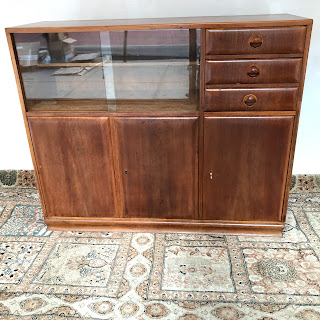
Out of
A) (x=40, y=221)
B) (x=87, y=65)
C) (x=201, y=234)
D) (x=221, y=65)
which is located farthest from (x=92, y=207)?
(x=221, y=65)

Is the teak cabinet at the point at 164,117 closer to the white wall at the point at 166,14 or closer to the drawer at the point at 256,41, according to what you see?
the drawer at the point at 256,41

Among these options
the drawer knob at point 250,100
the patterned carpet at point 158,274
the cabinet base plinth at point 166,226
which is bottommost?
the patterned carpet at point 158,274

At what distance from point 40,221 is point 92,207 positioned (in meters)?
0.38

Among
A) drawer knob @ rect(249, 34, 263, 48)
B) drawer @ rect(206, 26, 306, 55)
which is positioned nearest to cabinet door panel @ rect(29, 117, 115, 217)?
drawer @ rect(206, 26, 306, 55)

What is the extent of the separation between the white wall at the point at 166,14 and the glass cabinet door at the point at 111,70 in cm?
38

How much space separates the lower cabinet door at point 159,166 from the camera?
1812 mm

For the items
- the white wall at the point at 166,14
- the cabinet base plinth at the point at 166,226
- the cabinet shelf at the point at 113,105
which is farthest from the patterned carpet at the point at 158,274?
the cabinet shelf at the point at 113,105

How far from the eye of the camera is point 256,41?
1.60 m

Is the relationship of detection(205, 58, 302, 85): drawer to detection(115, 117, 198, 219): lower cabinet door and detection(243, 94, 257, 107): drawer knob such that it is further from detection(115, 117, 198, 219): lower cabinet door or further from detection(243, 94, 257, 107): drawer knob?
detection(115, 117, 198, 219): lower cabinet door

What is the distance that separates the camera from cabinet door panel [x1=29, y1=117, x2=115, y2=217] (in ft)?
6.07

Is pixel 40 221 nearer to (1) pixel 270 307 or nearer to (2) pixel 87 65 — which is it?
(2) pixel 87 65

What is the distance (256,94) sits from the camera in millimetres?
1690

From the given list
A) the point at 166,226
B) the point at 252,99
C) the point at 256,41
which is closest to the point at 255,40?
the point at 256,41

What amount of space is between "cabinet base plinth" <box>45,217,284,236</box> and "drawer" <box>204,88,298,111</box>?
631mm
